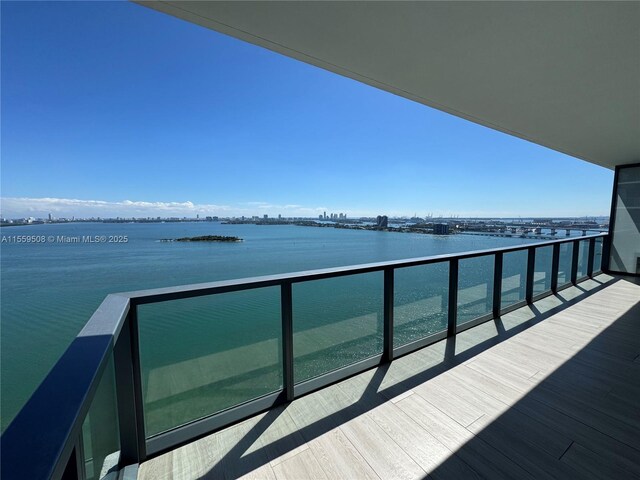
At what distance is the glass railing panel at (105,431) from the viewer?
96cm

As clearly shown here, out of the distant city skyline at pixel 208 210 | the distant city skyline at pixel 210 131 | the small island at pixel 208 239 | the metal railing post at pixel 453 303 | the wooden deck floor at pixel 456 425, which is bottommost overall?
the small island at pixel 208 239

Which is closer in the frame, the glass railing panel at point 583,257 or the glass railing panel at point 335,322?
the glass railing panel at point 335,322

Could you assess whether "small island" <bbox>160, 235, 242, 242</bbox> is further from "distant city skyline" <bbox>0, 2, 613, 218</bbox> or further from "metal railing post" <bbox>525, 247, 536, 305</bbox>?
"metal railing post" <bbox>525, 247, 536, 305</bbox>

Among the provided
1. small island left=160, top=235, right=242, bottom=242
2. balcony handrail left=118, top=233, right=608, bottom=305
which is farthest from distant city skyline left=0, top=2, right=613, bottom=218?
small island left=160, top=235, right=242, bottom=242

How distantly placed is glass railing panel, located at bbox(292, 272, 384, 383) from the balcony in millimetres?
12

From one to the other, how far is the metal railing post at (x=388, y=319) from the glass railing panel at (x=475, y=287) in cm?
107

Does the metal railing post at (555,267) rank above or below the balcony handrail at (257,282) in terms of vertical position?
below

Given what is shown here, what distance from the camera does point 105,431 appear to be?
1.16 meters

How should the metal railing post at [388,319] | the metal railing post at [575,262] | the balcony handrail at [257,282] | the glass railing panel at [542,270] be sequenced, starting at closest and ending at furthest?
the balcony handrail at [257,282], the metal railing post at [388,319], the glass railing panel at [542,270], the metal railing post at [575,262]

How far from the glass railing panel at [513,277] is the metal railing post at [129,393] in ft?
13.1

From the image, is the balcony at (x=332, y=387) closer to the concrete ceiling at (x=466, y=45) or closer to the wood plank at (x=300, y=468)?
the wood plank at (x=300, y=468)

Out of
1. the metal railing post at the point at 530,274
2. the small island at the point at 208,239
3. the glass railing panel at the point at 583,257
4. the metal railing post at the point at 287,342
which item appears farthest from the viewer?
the small island at the point at 208,239

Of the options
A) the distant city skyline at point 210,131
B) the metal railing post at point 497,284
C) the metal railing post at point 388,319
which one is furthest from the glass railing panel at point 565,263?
the metal railing post at point 388,319

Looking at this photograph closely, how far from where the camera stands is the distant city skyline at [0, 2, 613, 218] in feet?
19.4
